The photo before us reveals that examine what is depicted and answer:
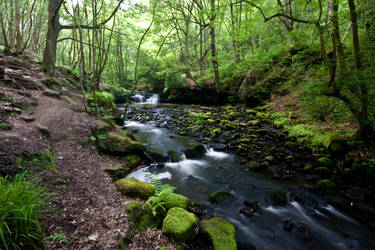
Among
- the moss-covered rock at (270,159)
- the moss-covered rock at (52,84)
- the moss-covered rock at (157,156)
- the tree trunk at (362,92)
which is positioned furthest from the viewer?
the moss-covered rock at (52,84)

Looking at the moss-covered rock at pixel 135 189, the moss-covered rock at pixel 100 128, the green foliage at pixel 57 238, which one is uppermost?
the moss-covered rock at pixel 100 128

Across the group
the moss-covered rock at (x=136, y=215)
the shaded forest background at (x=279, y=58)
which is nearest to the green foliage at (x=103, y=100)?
the shaded forest background at (x=279, y=58)

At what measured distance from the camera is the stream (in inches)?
131

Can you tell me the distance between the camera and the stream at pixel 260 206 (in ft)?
10.9

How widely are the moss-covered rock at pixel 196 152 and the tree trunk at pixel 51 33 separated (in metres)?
7.42

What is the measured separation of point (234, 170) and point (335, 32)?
4836 mm

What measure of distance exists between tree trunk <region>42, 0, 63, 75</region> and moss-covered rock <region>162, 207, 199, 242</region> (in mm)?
8390

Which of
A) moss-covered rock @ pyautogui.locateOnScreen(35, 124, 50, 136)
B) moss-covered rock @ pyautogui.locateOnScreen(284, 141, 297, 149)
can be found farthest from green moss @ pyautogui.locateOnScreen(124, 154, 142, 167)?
moss-covered rock @ pyautogui.locateOnScreen(284, 141, 297, 149)

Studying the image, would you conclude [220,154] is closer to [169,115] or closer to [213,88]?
[169,115]

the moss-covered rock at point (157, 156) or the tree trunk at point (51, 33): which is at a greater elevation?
the tree trunk at point (51, 33)

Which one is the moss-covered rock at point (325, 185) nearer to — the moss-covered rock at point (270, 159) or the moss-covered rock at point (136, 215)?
the moss-covered rock at point (270, 159)

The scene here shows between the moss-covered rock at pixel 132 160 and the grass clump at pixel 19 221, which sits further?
the moss-covered rock at pixel 132 160

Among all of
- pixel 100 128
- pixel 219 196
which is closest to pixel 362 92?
pixel 219 196

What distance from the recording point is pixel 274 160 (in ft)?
19.2
